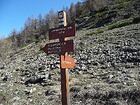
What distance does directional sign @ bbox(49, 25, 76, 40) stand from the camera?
1348 centimetres

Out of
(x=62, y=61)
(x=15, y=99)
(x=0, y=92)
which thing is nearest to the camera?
(x=62, y=61)

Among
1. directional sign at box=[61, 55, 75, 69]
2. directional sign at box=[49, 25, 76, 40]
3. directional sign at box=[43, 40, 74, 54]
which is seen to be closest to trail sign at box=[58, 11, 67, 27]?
directional sign at box=[49, 25, 76, 40]

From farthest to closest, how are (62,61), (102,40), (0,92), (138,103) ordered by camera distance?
(102,40) → (0,92) → (138,103) → (62,61)

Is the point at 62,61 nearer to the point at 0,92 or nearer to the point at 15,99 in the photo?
the point at 15,99

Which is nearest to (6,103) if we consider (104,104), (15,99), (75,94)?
(15,99)

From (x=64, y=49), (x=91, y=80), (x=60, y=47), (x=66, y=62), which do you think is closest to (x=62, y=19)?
(x=60, y=47)

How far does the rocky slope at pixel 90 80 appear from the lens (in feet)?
56.1

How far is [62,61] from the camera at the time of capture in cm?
1359

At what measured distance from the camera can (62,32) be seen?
13.8 m

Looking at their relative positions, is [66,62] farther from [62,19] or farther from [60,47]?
[62,19]

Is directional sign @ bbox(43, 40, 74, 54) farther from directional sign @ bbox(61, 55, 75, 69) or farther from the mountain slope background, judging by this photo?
the mountain slope background

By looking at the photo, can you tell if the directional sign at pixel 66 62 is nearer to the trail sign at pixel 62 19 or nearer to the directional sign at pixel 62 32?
the directional sign at pixel 62 32

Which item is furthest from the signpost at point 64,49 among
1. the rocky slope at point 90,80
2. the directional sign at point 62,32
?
the rocky slope at point 90,80

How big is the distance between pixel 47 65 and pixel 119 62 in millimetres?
6009
